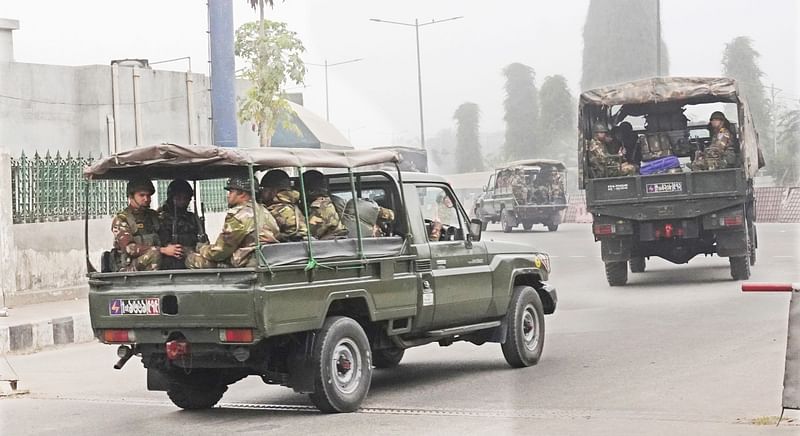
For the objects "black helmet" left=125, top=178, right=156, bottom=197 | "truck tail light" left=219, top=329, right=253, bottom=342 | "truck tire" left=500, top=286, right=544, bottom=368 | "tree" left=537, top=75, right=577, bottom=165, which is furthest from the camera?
"tree" left=537, top=75, right=577, bottom=165

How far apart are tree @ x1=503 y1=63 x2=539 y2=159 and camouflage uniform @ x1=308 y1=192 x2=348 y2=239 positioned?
13.9 meters

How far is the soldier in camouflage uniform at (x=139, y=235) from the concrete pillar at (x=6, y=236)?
25.8 feet

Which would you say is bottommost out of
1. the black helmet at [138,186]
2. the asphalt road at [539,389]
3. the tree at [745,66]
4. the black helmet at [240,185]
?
the asphalt road at [539,389]

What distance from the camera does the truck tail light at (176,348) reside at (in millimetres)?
8508

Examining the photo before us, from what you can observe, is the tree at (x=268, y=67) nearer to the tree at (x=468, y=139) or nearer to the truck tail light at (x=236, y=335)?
the tree at (x=468, y=139)

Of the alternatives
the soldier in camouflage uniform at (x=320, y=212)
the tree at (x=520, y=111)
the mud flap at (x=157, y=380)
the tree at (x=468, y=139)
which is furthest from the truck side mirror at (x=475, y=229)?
the tree at (x=520, y=111)

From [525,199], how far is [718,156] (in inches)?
812

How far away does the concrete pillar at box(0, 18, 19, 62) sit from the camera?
3738 cm

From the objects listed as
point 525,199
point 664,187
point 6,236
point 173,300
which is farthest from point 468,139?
point 173,300

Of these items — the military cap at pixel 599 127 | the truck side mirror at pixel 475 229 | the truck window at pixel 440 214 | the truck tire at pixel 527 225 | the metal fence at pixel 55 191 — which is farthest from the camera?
the truck tire at pixel 527 225

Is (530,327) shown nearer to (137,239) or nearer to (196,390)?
(196,390)

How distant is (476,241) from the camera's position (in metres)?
10.6

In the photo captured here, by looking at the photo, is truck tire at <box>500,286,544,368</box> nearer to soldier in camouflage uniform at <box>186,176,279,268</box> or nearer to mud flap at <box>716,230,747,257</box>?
soldier in camouflage uniform at <box>186,176,279,268</box>

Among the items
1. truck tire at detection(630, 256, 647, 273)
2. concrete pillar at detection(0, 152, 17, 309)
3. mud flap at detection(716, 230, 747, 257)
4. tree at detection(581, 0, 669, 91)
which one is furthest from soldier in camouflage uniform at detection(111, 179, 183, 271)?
truck tire at detection(630, 256, 647, 273)
